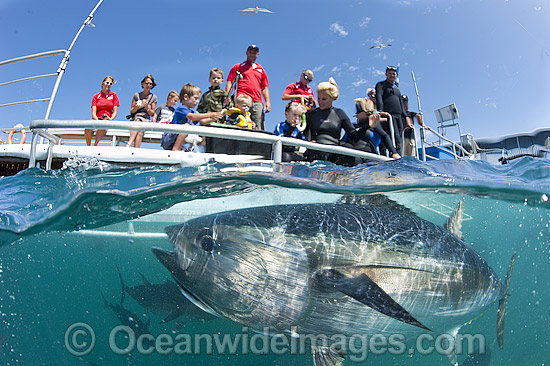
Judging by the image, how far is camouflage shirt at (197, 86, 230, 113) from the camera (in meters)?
5.39

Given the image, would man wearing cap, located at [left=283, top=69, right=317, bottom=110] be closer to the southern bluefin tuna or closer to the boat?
the boat

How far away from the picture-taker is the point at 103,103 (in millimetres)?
6895

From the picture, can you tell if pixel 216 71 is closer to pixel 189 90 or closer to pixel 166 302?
pixel 189 90

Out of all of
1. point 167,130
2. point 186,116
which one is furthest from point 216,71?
point 167,130

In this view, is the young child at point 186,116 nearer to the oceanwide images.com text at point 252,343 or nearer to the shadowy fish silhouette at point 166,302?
the shadowy fish silhouette at point 166,302

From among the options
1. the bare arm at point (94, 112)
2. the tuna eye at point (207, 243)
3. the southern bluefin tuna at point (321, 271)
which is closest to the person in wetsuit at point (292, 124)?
the southern bluefin tuna at point (321, 271)

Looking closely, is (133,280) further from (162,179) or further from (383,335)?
(383,335)

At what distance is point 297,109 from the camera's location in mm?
5500

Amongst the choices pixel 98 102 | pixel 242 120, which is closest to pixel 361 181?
pixel 242 120

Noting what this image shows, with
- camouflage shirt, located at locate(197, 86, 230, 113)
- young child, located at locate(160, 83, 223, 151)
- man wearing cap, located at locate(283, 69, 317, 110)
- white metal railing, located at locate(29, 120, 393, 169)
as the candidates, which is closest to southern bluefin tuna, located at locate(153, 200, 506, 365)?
white metal railing, located at locate(29, 120, 393, 169)

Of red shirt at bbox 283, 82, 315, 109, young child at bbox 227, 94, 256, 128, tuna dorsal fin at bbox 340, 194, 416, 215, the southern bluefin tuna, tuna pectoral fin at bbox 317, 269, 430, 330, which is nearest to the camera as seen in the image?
tuna pectoral fin at bbox 317, 269, 430, 330

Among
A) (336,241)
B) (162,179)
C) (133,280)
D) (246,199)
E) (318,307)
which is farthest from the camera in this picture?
(133,280)

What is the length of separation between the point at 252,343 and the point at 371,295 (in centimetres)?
158

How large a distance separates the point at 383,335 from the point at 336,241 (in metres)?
0.80
